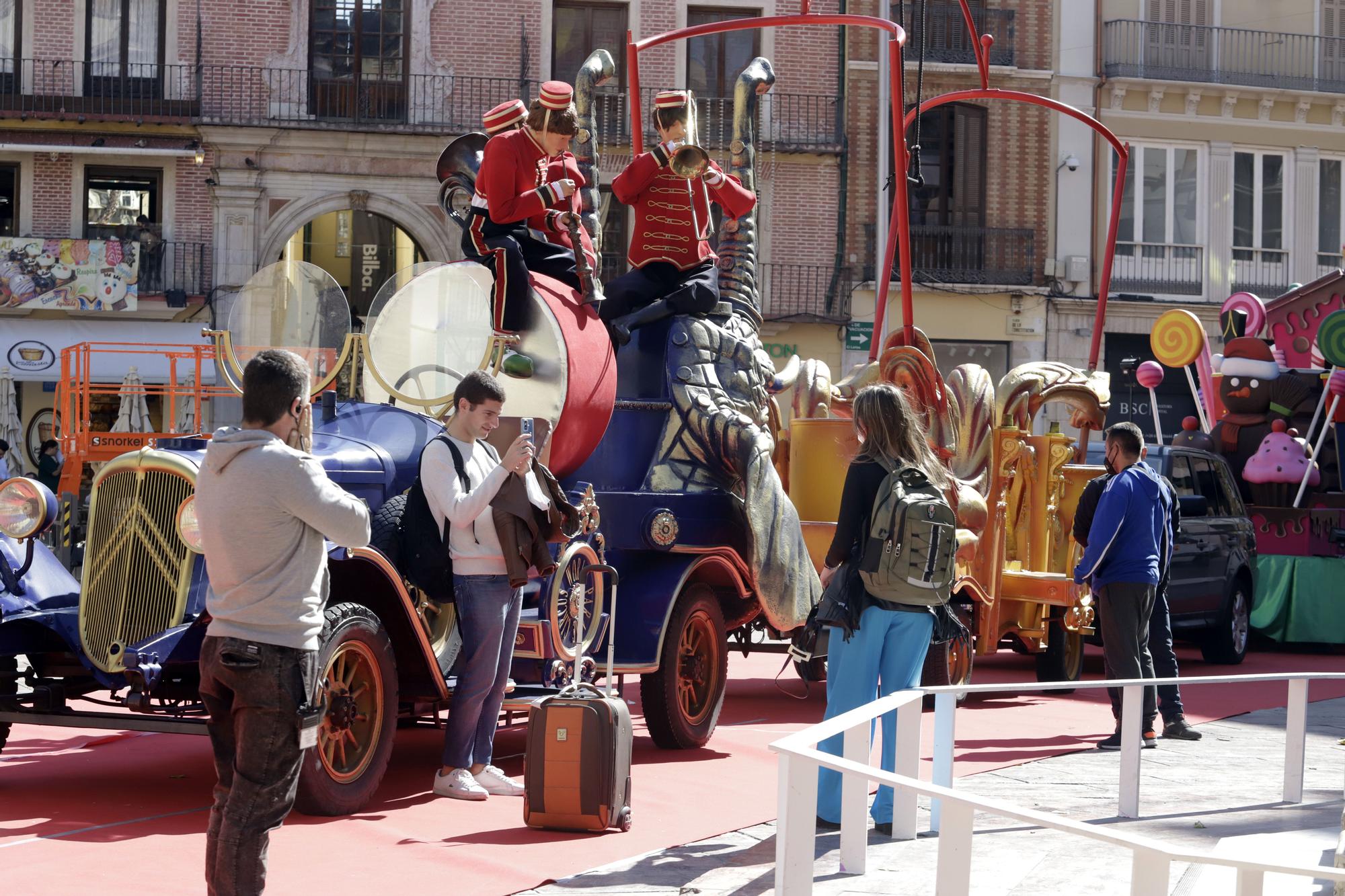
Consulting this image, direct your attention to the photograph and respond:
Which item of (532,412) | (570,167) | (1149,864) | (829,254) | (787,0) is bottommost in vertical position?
(1149,864)

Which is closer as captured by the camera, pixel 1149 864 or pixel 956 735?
pixel 1149 864

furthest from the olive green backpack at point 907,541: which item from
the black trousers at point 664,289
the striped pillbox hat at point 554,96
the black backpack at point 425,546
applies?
the black trousers at point 664,289

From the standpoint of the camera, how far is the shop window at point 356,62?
94.6 ft

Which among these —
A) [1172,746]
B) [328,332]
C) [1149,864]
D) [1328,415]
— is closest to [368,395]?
[328,332]

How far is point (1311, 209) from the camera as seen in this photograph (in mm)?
32062

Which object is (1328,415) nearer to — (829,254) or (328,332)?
(328,332)

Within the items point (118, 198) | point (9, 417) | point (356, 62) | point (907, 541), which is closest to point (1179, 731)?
point (907, 541)

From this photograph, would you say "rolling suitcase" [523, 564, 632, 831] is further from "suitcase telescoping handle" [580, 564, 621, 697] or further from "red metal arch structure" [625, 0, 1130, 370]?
"red metal arch structure" [625, 0, 1130, 370]

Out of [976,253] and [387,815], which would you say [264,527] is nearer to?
[387,815]

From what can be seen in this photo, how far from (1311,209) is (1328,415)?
17.6 metres

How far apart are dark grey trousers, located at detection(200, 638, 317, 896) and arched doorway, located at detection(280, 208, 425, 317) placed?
1015 inches

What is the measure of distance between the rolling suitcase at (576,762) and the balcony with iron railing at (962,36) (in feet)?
83.3

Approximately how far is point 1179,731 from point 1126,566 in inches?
48.0

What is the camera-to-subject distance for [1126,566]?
29.9 feet
